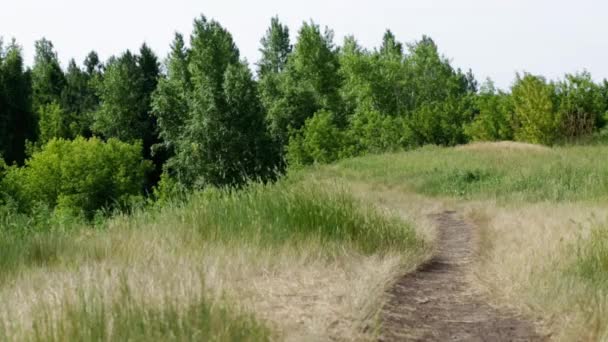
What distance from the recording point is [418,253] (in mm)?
8172

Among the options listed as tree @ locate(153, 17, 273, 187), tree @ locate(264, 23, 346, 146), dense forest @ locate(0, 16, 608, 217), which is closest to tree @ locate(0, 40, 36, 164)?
dense forest @ locate(0, 16, 608, 217)

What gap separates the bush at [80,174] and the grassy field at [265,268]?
115ft

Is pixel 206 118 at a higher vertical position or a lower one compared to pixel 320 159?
higher

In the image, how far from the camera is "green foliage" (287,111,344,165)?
44441 millimetres

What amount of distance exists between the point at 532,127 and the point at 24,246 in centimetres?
3501

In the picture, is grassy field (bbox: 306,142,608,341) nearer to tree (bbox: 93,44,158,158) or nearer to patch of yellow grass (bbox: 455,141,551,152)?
patch of yellow grass (bbox: 455,141,551,152)

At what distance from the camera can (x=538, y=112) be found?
37281 mm

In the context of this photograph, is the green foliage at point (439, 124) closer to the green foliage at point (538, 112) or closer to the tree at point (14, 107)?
the green foliage at point (538, 112)

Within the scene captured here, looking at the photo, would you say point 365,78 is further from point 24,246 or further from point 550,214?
point 24,246

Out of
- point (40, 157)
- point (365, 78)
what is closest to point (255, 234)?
point (40, 157)

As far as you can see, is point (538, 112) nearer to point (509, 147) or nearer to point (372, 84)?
point (509, 147)

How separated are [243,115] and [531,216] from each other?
105ft

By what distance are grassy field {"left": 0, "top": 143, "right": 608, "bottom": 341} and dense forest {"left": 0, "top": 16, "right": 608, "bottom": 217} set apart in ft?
75.0

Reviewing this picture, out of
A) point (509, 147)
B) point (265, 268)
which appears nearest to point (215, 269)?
point (265, 268)
